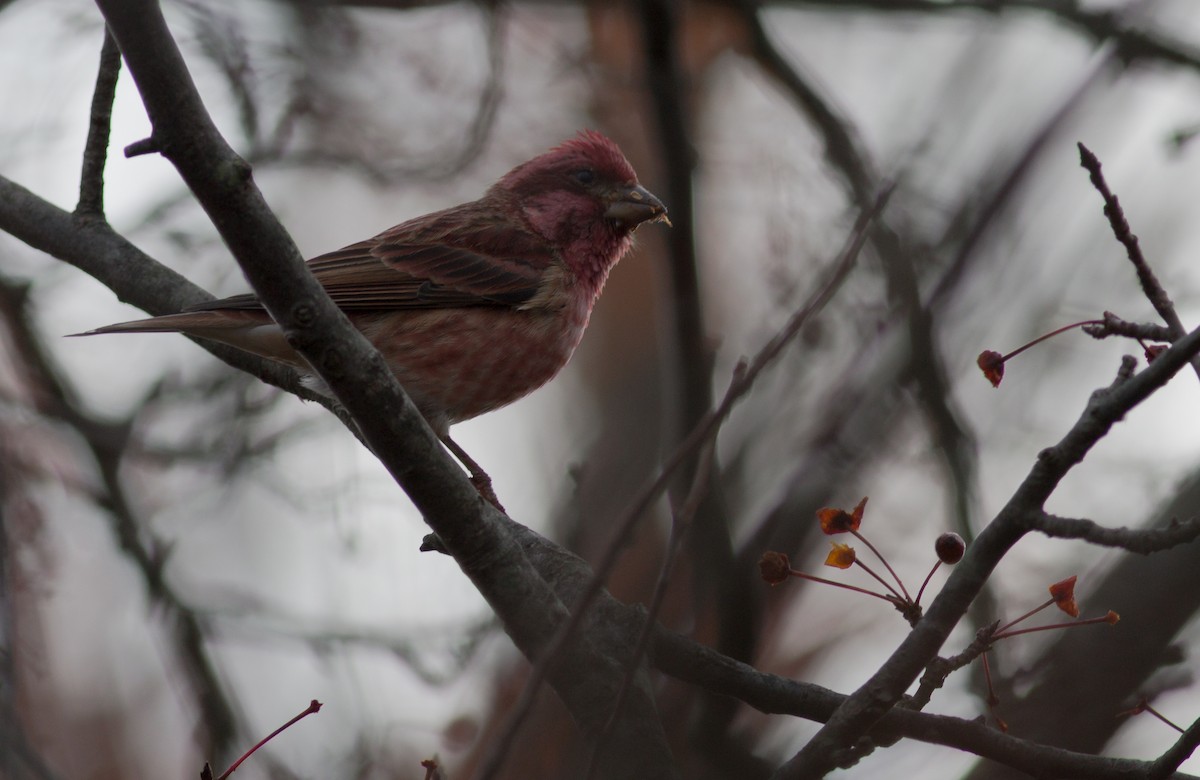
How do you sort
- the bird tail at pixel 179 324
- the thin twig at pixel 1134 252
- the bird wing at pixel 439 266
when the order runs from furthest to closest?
the bird wing at pixel 439 266
the bird tail at pixel 179 324
the thin twig at pixel 1134 252

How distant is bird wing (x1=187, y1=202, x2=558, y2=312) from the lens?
20.6ft

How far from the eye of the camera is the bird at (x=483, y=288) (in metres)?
6.11

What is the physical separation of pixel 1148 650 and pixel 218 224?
3.87 m

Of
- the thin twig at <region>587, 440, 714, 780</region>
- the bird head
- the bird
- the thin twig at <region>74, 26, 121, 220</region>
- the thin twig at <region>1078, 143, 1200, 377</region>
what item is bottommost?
the thin twig at <region>587, 440, 714, 780</region>

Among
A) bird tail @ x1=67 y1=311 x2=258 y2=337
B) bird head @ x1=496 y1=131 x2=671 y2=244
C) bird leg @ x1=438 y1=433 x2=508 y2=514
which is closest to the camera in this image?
bird tail @ x1=67 y1=311 x2=258 y2=337

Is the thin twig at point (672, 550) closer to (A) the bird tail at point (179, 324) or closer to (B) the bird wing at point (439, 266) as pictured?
(A) the bird tail at point (179, 324)

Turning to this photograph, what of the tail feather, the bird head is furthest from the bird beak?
the tail feather

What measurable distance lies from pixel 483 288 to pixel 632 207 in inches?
44.7

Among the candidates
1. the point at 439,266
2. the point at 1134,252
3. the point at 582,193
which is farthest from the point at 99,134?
the point at 1134,252

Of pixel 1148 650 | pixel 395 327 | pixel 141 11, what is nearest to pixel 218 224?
pixel 141 11

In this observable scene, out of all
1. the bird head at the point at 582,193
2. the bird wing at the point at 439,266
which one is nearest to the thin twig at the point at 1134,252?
the bird wing at the point at 439,266

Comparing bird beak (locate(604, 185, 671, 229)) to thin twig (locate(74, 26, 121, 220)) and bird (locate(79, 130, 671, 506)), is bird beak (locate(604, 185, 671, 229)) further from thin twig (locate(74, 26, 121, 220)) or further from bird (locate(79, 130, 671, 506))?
thin twig (locate(74, 26, 121, 220))

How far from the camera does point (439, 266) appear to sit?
6625 mm

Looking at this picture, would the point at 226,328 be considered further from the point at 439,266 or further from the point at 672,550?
the point at 672,550
